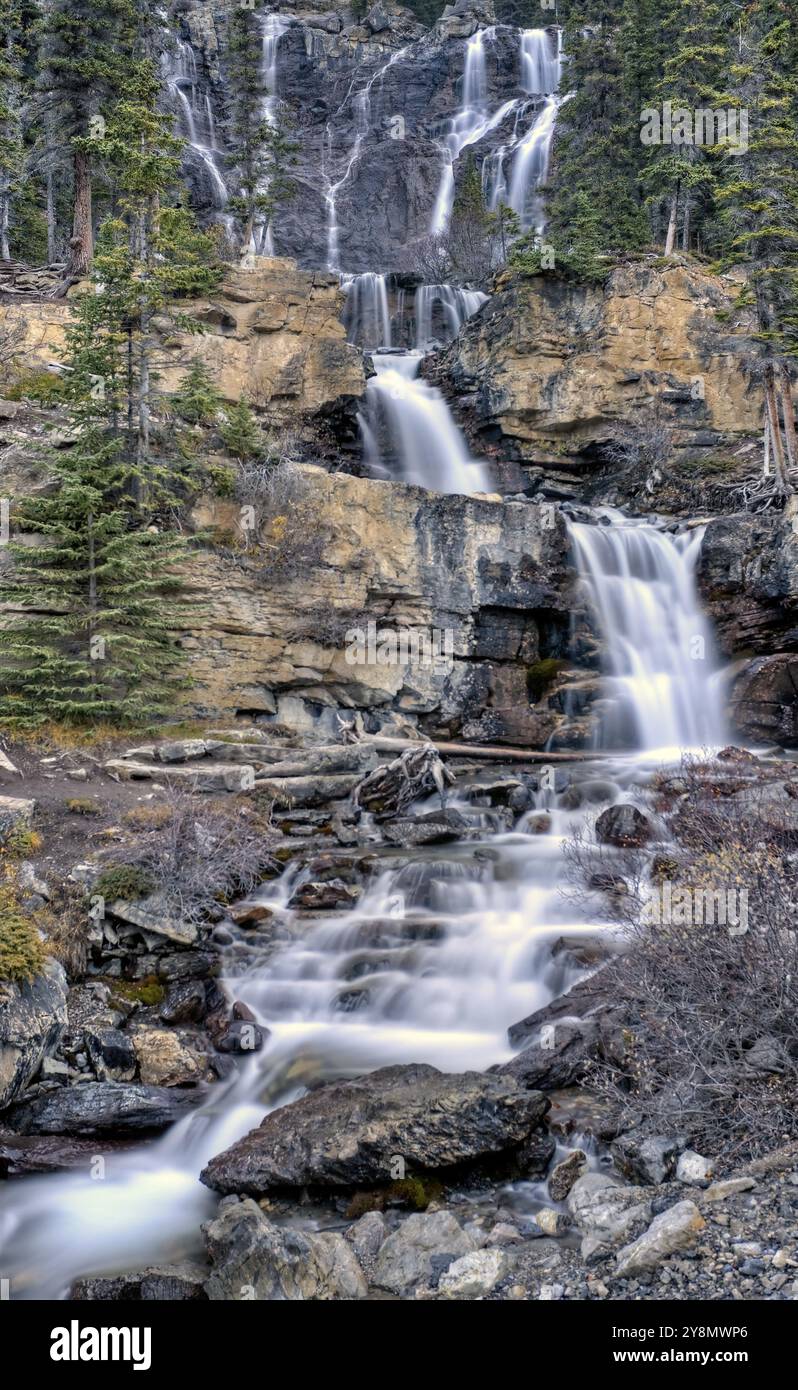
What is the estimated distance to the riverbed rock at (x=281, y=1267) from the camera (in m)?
5.63

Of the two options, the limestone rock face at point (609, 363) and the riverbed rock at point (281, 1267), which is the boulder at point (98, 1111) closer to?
the riverbed rock at point (281, 1267)

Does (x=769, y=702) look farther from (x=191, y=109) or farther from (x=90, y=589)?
(x=191, y=109)

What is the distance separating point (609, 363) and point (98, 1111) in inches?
1058

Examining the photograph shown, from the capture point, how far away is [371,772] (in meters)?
17.1

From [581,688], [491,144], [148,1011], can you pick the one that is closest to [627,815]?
[148,1011]

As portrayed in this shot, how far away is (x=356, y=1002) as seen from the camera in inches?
406

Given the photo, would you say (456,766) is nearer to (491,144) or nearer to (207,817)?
(207,817)

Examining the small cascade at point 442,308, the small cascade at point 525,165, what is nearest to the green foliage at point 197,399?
the small cascade at point 442,308

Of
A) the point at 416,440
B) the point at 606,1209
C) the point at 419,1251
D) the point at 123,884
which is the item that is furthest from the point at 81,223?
the point at 606,1209

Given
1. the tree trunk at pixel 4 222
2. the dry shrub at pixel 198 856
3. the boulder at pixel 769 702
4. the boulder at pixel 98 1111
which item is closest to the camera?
the boulder at pixel 98 1111

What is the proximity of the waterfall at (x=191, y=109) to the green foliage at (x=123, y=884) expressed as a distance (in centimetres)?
4330

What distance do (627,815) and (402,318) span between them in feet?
90.2

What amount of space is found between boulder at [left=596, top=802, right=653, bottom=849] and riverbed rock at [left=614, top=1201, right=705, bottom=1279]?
318 inches

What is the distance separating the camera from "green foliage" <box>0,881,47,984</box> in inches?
355
